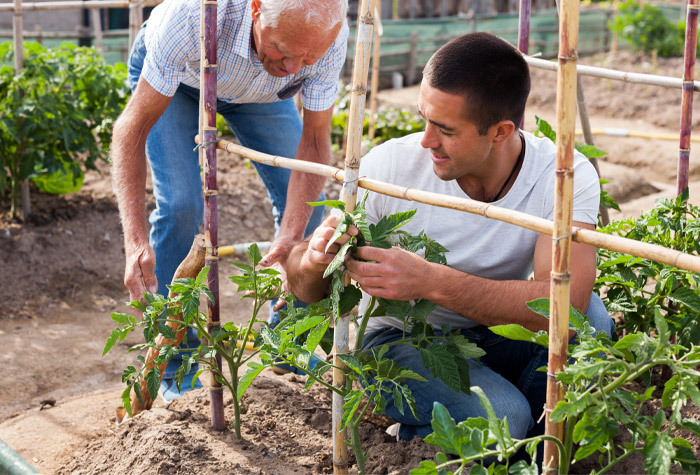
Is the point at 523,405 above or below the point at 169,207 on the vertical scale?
below

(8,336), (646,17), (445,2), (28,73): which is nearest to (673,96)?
(646,17)

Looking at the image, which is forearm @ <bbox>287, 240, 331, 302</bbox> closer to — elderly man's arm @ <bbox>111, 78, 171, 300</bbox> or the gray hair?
elderly man's arm @ <bbox>111, 78, 171, 300</bbox>

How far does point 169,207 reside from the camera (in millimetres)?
2514

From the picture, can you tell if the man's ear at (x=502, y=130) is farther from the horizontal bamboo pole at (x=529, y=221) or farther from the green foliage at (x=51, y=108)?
the green foliage at (x=51, y=108)

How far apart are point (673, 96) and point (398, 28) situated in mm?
3414

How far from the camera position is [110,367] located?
3055mm

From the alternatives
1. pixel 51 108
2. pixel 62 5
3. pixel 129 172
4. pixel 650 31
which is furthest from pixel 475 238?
pixel 650 31

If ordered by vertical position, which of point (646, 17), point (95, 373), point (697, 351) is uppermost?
point (646, 17)

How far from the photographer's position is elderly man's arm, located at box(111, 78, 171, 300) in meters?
2.12

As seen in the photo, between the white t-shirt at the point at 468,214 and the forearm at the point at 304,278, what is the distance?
0.26 metres

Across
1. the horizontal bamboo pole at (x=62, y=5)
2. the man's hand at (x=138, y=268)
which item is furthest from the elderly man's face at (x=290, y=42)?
the horizontal bamboo pole at (x=62, y=5)

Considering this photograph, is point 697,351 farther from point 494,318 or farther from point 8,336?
point 8,336

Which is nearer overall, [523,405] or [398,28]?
[523,405]

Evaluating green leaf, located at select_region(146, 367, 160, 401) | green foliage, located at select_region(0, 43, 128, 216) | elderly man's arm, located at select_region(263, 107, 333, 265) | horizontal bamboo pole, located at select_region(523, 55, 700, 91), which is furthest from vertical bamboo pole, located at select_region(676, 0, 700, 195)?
green foliage, located at select_region(0, 43, 128, 216)
